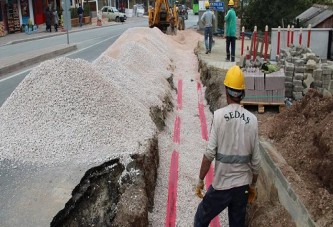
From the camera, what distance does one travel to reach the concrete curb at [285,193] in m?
3.83

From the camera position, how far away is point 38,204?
445 centimetres

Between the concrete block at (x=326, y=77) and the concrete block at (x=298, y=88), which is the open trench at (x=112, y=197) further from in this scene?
the concrete block at (x=326, y=77)

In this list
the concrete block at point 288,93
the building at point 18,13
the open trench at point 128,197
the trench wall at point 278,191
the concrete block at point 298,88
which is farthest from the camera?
the building at point 18,13

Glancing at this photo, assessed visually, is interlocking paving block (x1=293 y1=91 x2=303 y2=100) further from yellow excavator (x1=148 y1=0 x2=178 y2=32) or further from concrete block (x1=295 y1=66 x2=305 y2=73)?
yellow excavator (x1=148 y1=0 x2=178 y2=32)

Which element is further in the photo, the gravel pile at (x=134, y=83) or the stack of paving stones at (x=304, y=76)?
the gravel pile at (x=134, y=83)

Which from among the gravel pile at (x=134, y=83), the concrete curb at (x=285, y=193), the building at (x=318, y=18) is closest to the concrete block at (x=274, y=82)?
the gravel pile at (x=134, y=83)

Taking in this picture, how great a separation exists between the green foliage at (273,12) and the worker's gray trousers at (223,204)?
54.8 ft

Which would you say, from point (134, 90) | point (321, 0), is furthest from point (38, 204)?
point (321, 0)

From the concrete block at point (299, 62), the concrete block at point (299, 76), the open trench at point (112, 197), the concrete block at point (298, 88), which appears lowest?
the open trench at point (112, 197)

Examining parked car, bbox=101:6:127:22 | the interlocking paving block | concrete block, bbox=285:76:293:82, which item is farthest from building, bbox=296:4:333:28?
parked car, bbox=101:6:127:22

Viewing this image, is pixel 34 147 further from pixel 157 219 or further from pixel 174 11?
pixel 174 11

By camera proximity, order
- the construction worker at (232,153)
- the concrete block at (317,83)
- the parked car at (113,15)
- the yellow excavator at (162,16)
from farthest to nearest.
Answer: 1. the parked car at (113,15)
2. the yellow excavator at (162,16)
3. the concrete block at (317,83)
4. the construction worker at (232,153)

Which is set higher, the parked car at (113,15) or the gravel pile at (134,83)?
the parked car at (113,15)

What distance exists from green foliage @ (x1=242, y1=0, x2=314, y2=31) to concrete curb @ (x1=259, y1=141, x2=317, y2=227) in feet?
51.0
